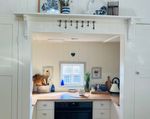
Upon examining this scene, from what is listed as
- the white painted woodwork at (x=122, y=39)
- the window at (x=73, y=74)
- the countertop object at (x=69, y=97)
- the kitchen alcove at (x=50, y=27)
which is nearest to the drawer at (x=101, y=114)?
the countertop object at (x=69, y=97)

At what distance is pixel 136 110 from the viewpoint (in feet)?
11.6

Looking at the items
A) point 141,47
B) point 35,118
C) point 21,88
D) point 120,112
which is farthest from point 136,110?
point 35,118

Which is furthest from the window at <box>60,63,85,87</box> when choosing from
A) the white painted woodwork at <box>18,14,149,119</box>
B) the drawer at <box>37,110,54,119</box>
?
the white painted woodwork at <box>18,14,149,119</box>

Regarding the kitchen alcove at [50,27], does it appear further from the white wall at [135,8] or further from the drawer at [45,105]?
the drawer at [45,105]

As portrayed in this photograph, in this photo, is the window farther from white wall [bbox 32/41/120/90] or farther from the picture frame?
the picture frame

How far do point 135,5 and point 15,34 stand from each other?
1669mm

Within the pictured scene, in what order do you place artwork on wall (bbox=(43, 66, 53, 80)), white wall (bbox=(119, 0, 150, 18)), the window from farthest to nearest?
the window
artwork on wall (bbox=(43, 66, 53, 80))
white wall (bbox=(119, 0, 150, 18))

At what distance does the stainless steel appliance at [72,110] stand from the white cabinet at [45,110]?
94mm

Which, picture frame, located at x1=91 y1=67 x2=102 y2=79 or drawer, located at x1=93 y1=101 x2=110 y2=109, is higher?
picture frame, located at x1=91 y1=67 x2=102 y2=79

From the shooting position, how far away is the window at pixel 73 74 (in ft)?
18.1

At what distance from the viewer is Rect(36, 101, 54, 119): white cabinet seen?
15.2 ft

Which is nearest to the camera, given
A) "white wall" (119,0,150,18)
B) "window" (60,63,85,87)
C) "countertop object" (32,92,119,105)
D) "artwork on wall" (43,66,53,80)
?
"white wall" (119,0,150,18)

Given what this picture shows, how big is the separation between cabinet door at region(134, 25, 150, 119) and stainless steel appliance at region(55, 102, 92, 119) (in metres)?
1.36

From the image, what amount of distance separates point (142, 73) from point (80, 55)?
84.2 inches
